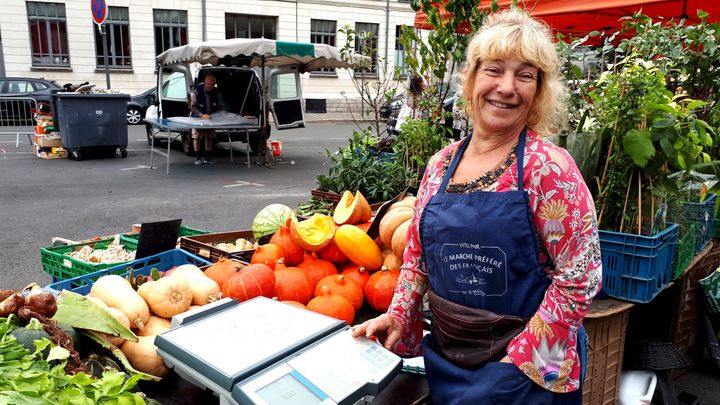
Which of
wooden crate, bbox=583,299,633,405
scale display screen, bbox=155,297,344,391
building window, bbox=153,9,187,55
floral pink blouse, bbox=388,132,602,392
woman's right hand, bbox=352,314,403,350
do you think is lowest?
wooden crate, bbox=583,299,633,405

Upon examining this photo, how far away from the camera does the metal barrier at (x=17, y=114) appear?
669 inches

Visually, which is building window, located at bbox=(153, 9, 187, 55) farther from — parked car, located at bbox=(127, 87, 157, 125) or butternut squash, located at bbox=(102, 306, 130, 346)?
butternut squash, located at bbox=(102, 306, 130, 346)

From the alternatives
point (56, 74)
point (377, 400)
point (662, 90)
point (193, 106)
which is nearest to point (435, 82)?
point (662, 90)

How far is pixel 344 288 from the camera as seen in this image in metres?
2.59

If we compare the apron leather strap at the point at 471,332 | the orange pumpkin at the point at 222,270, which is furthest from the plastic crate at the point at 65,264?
the apron leather strap at the point at 471,332

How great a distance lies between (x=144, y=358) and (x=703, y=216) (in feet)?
11.0

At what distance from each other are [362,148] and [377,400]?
319 centimetres

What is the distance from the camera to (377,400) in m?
1.81

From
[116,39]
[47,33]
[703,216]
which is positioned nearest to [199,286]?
[703,216]

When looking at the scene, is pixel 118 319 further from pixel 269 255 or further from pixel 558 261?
pixel 558 261

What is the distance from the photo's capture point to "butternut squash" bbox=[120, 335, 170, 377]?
191 cm

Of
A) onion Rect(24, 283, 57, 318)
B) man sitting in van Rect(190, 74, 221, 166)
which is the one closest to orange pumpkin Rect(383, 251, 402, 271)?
onion Rect(24, 283, 57, 318)

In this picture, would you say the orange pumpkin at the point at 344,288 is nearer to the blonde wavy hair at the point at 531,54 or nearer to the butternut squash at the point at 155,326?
the butternut squash at the point at 155,326

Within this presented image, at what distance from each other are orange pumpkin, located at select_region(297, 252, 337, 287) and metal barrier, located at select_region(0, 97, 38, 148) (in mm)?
17239
